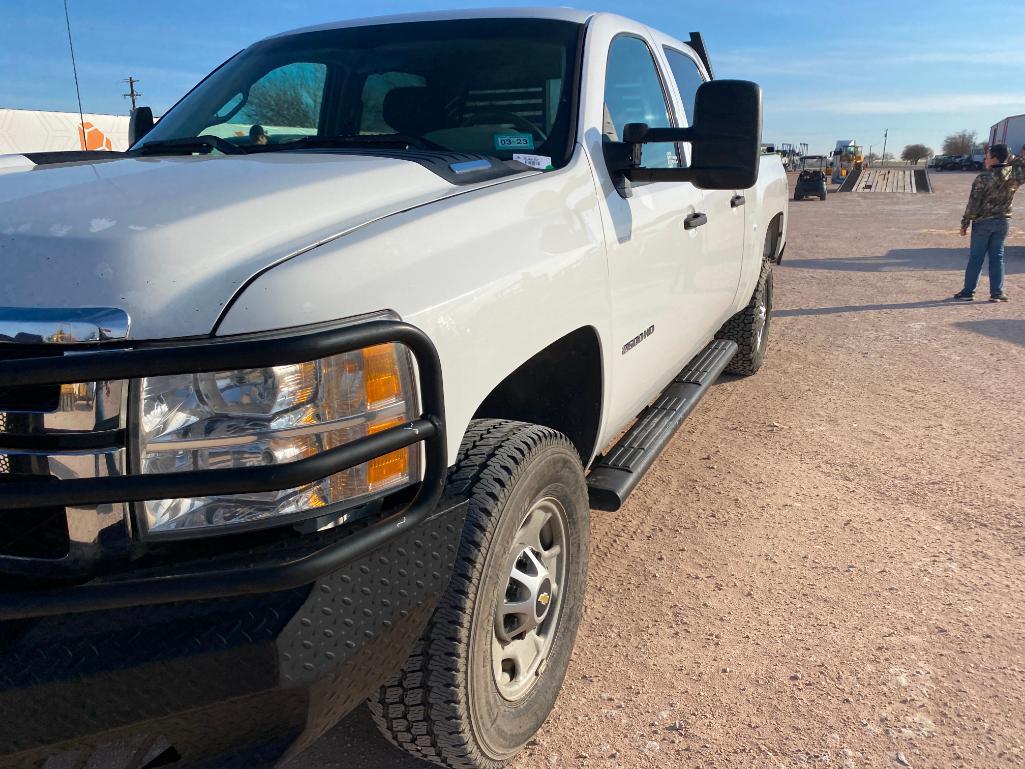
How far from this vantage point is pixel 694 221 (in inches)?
130

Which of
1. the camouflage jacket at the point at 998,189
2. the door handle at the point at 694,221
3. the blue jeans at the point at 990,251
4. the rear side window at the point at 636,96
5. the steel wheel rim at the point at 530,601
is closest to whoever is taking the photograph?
the steel wheel rim at the point at 530,601

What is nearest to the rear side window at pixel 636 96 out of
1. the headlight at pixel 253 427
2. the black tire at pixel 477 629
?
the black tire at pixel 477 629

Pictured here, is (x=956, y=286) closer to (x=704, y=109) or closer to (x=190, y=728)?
(x=704, y=109)

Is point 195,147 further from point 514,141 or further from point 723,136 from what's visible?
point 723,136

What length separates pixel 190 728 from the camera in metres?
1.43

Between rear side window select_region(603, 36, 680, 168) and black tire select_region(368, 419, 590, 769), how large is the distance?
136 centimetres

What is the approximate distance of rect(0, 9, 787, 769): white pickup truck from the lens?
4.45ft

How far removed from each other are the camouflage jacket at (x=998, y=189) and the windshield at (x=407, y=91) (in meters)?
7.96

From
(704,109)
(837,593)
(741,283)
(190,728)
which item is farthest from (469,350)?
(741,283)

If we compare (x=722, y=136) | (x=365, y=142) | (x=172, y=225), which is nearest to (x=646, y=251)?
(x=722, y=136)

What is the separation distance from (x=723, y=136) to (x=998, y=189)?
8.21 m

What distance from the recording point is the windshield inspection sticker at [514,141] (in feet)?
8.80

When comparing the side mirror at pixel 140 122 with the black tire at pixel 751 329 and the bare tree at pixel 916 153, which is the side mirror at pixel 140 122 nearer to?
the black tire at pixel 751 329

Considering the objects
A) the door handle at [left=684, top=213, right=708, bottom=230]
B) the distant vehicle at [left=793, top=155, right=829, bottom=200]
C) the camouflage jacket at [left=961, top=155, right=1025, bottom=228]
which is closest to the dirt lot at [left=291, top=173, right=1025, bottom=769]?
the door handle at [left=684, top=213, right=708, bottom=230]
